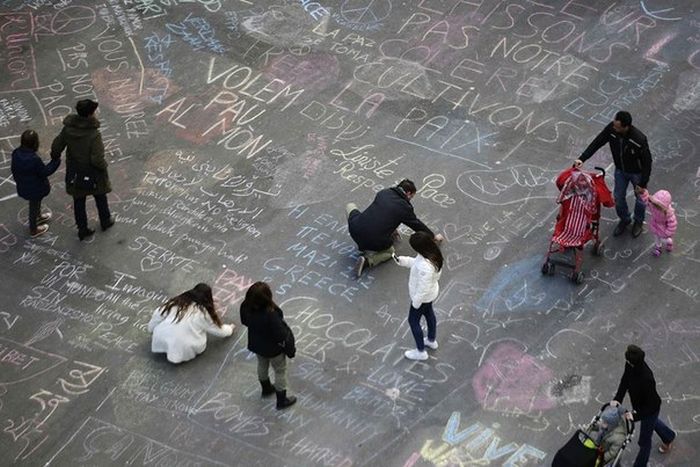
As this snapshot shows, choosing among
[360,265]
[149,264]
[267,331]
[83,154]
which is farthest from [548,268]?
[83,154]

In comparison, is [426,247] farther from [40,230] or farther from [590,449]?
[40,230]

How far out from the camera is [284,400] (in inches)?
449

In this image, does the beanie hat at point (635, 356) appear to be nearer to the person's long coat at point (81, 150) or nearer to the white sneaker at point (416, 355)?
the white sneaker at point (416, 355)

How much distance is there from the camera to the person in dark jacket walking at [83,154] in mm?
13148

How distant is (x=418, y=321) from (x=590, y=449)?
8.06 ft

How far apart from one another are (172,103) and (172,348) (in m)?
5.22

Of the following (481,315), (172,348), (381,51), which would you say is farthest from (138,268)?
(381,51)

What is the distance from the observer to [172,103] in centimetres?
1598

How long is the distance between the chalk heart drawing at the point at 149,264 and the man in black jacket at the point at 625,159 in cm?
518

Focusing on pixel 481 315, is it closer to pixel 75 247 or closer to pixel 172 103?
pixel 75 247

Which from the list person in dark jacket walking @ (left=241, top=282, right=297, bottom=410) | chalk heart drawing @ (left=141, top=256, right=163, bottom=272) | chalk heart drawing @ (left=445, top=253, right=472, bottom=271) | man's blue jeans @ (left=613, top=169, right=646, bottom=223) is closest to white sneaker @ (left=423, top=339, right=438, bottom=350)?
chalk heart drawing @ (left=445, top=253, right=472, bottom=271)

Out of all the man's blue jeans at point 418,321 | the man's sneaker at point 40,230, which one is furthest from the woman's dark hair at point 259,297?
the man's sneaker at point 40,230

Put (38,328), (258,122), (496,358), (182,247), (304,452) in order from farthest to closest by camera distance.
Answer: (258,122) < (182,247) < (38,328) < (496,358) < (304,452)

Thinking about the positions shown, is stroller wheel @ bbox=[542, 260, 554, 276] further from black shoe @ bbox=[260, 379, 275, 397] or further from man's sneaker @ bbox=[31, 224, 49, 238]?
man's sneaker @ bbox=[31, 224, 49, 238]
